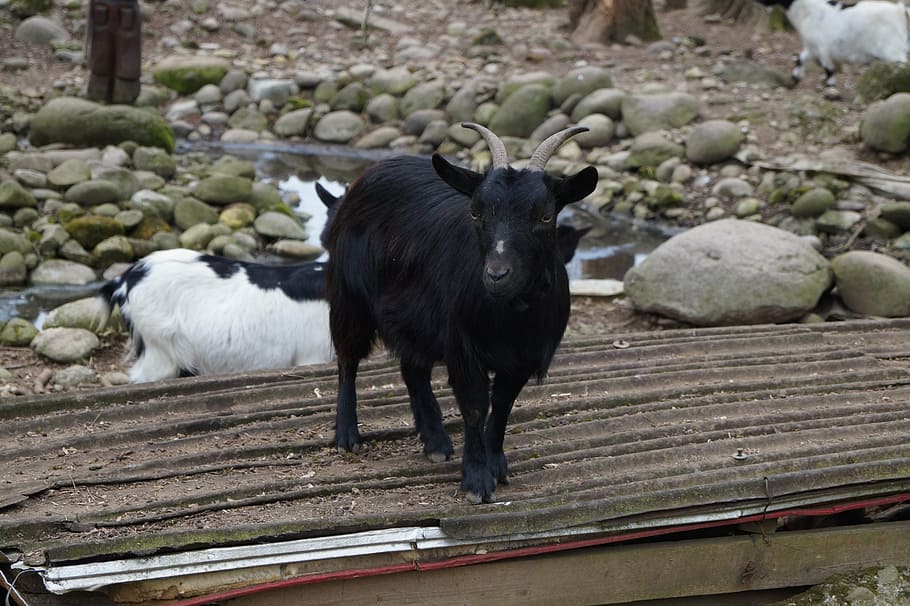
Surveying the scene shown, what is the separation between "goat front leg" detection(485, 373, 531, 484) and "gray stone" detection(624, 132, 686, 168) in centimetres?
816

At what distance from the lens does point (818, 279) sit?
758 centimetres

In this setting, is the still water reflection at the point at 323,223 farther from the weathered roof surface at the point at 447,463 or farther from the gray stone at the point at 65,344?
the weathered roof surface at the point at 447,463

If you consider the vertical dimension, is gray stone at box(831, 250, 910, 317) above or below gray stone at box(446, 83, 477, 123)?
above

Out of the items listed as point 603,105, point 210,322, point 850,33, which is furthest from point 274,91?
point 210,322

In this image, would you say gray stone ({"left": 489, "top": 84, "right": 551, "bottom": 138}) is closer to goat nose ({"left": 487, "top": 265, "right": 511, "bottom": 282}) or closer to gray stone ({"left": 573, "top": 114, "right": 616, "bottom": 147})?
gray stone ({"left": 573, "top": 114, "right": 616, "bottom": 147})

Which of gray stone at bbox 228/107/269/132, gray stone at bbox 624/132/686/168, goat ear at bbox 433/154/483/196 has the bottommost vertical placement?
gray stone at bbox 228/107/269/132

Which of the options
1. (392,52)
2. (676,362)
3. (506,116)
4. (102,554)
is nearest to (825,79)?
(506,116)

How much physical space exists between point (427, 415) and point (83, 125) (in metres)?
8.50

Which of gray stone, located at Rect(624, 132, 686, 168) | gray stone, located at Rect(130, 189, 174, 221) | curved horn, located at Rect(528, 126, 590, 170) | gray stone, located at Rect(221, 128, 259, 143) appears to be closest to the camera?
curved horn, located at Rect(528, 126, 590, 170)

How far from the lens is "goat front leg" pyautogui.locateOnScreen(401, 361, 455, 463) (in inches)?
169

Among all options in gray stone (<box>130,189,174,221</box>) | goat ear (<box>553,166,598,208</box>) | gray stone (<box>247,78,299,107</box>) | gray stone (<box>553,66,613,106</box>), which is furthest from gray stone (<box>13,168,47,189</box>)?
goat ear (<box>553,166,598,208</box>)

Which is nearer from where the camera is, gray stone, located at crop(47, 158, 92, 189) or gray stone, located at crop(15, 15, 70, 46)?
gray stone, located at crop(47, 158, 92, 189)

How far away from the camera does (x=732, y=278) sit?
7.45m

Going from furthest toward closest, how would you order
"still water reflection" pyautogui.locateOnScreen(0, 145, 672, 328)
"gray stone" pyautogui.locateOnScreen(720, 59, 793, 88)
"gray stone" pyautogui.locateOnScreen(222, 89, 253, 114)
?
"gray stone" pyautogui.locateOnScreen(222, 89, 253, 114), "gray stone" pyautogui.locateOnScreen(720, 59, 793, 88), "still water reflection" pyautogui.locateOnScreen(0, 145, 672, 328)
